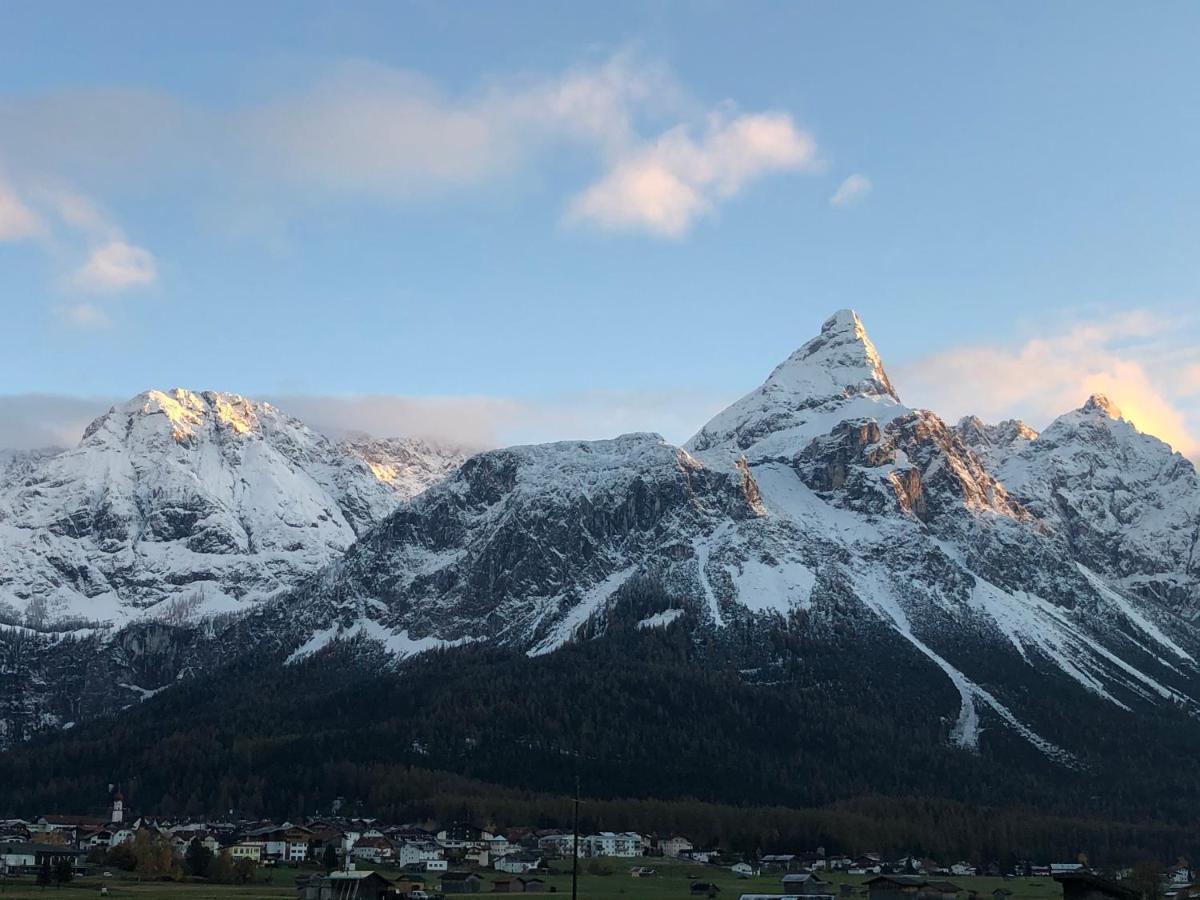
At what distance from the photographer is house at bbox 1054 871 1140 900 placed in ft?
481

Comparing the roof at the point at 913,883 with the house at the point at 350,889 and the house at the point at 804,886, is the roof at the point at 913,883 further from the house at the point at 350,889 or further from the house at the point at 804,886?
the house at the point at 350,889

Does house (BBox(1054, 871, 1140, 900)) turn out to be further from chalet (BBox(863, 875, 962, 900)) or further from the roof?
the roof

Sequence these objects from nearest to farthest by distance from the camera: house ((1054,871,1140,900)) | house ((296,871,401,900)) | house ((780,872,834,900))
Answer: house ((1054,871,1140,900)), house ((296,871,401,900)), house ((780,872,834,900))

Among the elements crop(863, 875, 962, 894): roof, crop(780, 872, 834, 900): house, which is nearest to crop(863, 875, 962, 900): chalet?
crop(863, 875, 962, 894): roof

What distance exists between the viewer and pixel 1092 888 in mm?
146875

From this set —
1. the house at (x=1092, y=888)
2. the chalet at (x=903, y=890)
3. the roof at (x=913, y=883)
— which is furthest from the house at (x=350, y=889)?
the house at (x=1092, y=888)

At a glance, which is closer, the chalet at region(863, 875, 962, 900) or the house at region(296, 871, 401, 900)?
the house at region(296, 871, 401, 900)

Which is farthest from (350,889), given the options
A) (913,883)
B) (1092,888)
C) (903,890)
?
(1092,888)

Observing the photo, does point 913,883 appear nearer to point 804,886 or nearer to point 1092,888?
point 804,886

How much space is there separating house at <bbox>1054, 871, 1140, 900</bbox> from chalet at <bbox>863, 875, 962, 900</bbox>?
104ft

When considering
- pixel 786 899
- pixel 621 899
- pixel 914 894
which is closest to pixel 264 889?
pixel 621 899

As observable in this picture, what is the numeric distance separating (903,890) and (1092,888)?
34.4m

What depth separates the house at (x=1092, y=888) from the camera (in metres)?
146

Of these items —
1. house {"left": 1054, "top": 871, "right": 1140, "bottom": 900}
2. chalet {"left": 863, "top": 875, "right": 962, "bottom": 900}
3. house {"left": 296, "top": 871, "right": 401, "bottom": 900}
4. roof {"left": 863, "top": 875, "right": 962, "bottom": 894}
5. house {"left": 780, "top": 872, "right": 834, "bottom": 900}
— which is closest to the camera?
house {"left": 1054, "top": 871, "right": 1140, "bottom": 900}
